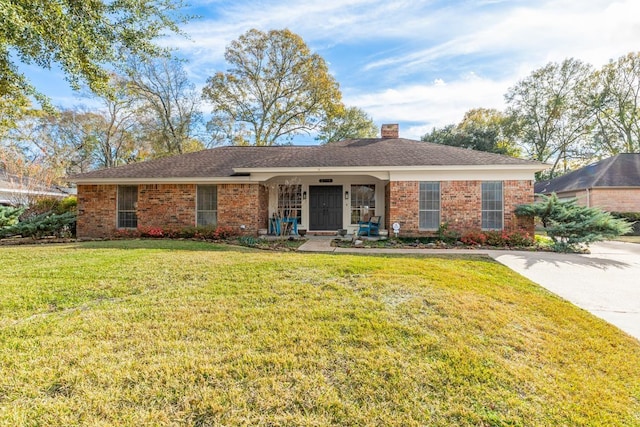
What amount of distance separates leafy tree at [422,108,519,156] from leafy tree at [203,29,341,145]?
32.1 feet

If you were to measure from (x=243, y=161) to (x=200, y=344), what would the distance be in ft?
37.2

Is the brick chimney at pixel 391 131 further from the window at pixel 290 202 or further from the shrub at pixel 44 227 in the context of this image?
the shrub at pixel 44 227

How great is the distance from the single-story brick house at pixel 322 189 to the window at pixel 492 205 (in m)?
0.04

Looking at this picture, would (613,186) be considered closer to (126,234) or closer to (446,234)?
(446,234)

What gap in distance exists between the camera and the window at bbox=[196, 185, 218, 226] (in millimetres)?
12164

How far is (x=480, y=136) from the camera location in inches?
1019

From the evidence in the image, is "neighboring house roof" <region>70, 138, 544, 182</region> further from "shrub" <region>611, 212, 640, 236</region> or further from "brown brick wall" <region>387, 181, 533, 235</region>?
→ "shrub" <region>611, 212, 640, 236</region>

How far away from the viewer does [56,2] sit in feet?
19.9

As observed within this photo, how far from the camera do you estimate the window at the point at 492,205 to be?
429 inches

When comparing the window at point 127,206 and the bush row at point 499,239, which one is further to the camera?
the window at point 127,206

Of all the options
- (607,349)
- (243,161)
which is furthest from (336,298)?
(243,161)

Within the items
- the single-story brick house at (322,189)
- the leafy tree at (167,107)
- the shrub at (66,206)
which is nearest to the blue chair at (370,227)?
the single-story brick house at (322,189)

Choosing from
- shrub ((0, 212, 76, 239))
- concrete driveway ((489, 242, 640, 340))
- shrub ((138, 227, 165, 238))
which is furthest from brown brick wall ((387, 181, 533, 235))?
shrub ((0, 212, 76, 239))

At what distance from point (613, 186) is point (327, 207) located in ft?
56.0
